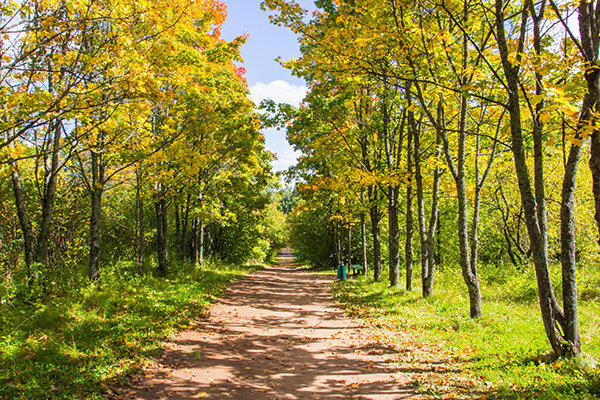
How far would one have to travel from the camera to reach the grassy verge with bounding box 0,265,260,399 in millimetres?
4574

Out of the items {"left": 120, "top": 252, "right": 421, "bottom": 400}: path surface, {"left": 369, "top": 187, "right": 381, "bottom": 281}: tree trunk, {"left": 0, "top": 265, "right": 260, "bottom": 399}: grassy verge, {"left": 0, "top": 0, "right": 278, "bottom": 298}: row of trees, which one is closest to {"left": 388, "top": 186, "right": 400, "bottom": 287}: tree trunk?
{"left": 369, "top": 187, "right": 381, "bottom": 281}: tree trunk

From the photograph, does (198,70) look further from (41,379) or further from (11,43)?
(41,379)

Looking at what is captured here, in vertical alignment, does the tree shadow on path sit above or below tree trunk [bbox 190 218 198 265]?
below

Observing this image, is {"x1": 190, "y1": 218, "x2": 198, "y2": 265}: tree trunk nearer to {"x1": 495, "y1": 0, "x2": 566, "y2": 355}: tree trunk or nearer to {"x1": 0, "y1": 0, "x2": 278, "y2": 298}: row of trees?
{"x1": 0, "y1": 0, "x2": 278, "y2": 298}: row of trees

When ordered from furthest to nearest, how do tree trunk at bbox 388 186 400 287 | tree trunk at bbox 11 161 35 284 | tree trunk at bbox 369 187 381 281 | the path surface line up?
tree trunk at bbox 369 187 381 281
tree trunk at bbox 388 186 400 287
tree trunk at bbox 11 161 35 284
the path surface

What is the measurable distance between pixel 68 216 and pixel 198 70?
7638 millimetres

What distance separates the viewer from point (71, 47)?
786 cm

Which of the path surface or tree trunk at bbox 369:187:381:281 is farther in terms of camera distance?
tree trunk at bbox 369:187:381:281

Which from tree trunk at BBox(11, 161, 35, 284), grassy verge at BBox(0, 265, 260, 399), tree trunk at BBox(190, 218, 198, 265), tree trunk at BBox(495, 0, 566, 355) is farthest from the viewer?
tree trunk at BBox(190, 218, 198, 265)

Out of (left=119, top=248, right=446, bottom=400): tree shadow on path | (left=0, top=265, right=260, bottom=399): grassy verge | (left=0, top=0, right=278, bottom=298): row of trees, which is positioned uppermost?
(left=0, top=0, right=278, bottom=298): row of trees

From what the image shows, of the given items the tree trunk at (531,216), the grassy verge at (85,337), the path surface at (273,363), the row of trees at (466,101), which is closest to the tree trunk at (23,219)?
the grassy verge at (85,337)

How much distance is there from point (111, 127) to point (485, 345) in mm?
8552

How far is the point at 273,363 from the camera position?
20.3ft

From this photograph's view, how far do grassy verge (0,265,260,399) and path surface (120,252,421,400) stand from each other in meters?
0.47
